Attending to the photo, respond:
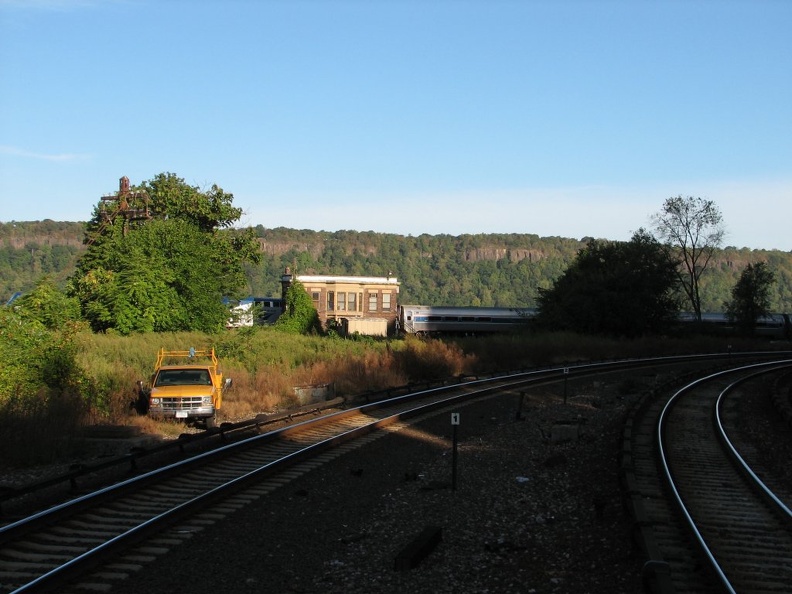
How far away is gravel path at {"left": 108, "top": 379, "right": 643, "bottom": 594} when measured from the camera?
7.54m

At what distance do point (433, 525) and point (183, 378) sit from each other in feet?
39.0

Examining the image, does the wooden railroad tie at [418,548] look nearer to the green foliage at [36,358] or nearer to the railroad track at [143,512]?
the railroad track at [143,512]

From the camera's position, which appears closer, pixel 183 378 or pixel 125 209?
pixel 183 378

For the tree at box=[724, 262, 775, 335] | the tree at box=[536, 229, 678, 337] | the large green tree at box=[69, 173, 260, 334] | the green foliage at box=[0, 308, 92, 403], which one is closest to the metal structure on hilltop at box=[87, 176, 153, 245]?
the large green tree at box=[69, 173, 260, 334]

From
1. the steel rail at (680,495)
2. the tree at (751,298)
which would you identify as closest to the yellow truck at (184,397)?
the steel rail at (680,495)

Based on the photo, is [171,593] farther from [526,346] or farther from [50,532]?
[526,346]

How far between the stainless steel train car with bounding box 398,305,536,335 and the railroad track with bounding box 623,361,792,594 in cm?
5897

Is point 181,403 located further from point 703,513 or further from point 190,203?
point 190,203

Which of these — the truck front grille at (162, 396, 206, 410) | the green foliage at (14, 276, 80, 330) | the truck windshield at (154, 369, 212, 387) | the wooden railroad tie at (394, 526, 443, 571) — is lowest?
the truck front grille at (162, 396, 206, 410)

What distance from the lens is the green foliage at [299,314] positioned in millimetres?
63909

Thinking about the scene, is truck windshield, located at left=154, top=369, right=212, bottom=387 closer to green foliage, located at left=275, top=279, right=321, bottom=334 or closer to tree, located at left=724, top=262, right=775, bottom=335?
green foliage, located at left=275, top=279, right=321, bottom=334

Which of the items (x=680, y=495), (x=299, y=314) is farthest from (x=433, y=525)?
(x=299, y=314)

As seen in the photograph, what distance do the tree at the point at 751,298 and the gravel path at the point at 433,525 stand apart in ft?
208

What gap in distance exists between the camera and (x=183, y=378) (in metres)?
20.0
